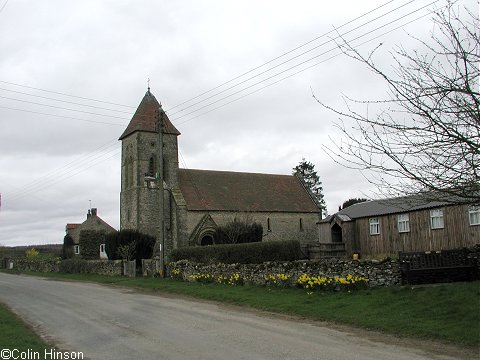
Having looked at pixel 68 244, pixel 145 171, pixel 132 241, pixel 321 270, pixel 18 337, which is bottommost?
pixel 18 337

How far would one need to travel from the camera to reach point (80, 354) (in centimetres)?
912

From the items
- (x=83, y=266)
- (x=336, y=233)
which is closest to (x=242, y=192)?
(x=336, y=233)

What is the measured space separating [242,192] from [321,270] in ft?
102

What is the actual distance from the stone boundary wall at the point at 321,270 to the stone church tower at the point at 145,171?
20.2 metres

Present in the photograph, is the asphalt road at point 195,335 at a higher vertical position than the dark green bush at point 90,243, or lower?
lower

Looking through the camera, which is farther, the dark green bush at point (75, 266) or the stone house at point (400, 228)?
the dark green bush at point (75, 266)

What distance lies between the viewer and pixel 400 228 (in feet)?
104

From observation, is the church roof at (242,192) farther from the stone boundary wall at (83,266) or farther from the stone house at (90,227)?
the stone house at (90,227)

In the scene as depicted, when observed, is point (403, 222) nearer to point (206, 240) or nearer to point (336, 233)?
point (336, 233)

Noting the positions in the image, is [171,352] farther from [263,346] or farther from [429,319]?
[429,319]

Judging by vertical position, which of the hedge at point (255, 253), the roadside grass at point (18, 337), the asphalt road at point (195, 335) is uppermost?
the hedge at point (255, 253)

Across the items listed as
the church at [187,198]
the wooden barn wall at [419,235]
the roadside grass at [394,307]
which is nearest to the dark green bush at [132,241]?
the church at [187,198]

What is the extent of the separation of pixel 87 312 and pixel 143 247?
23.3 metres

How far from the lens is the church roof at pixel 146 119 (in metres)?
47.3
